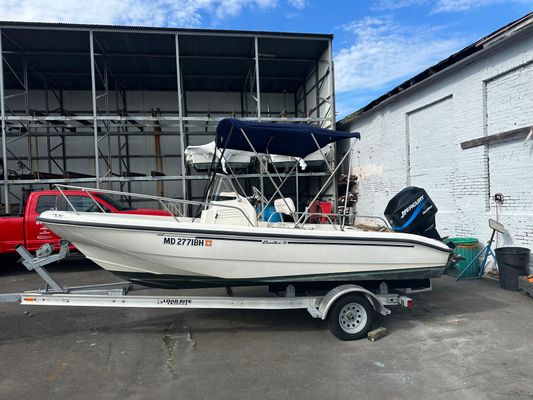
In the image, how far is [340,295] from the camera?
397 centimetres

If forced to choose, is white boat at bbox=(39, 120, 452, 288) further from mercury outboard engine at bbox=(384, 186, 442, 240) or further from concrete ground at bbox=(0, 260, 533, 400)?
concrete ground at bbox=(0, 260, 533, 400)

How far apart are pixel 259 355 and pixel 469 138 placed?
6.35m

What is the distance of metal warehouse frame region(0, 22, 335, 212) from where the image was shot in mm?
10117

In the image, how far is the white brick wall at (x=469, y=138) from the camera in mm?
6285

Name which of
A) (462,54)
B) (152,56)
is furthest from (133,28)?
(462,54)

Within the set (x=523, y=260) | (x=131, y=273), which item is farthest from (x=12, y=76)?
(x=523, y=260)

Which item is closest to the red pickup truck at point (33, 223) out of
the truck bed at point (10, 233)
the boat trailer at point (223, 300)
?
the truck bed at point (10, 233)

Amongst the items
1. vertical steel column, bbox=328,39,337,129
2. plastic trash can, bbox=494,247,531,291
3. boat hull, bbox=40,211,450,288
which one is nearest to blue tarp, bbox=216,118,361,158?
boat hull, bbox=40,211,450,288

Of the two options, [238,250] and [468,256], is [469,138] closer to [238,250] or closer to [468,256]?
[468,256]

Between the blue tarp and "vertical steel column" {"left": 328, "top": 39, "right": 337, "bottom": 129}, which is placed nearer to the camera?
the blue tarp

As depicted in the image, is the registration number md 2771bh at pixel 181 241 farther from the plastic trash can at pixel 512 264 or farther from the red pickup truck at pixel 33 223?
the plastic trash can at pixel 512 264

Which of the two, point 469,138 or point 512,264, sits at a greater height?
point 469,138

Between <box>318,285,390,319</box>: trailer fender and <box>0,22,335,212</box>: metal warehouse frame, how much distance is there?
19.0ft

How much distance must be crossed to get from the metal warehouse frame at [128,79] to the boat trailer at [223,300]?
5.69 meters
